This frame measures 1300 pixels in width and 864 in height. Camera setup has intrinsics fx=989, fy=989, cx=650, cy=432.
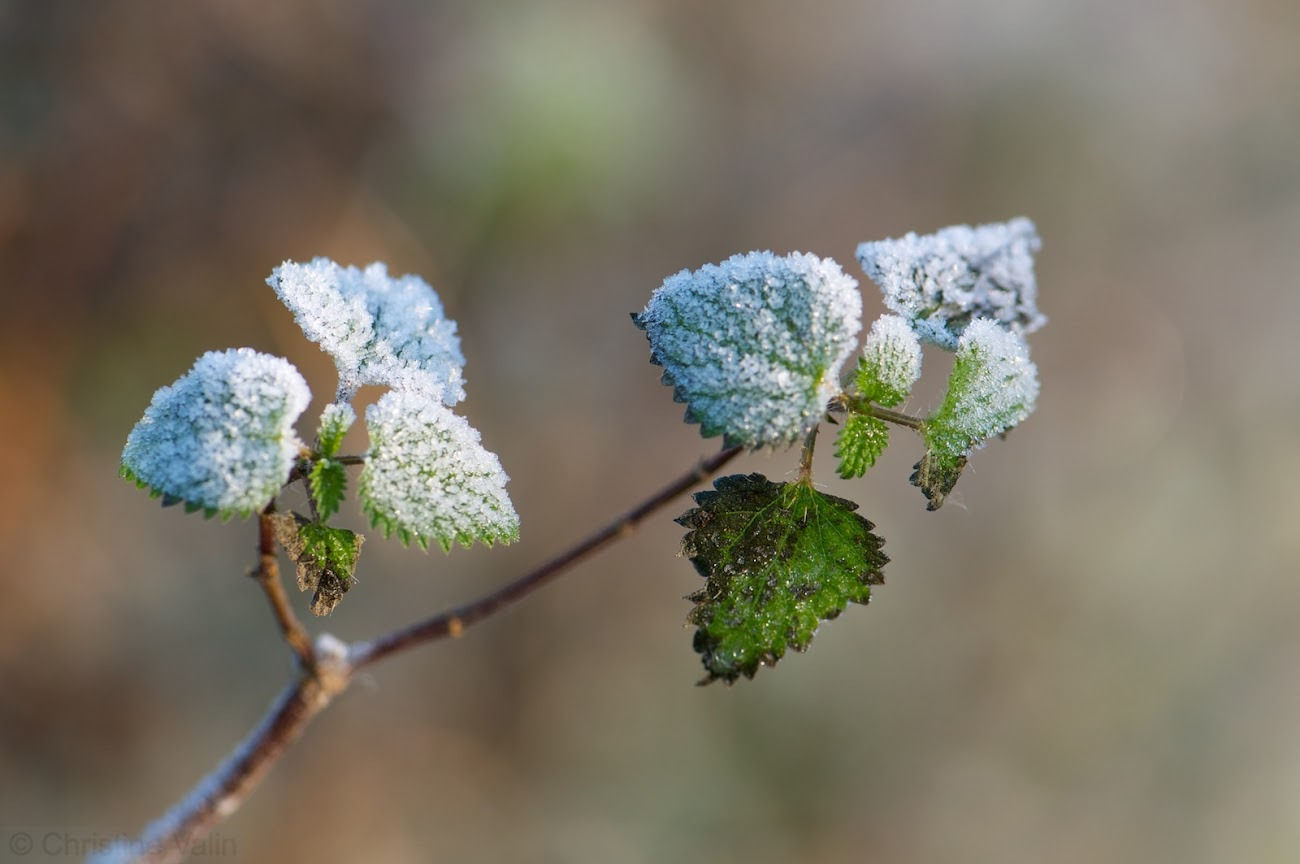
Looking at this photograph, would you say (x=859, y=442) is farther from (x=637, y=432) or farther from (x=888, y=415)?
(x=637, y=432)

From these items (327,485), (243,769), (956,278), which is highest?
(956,278)

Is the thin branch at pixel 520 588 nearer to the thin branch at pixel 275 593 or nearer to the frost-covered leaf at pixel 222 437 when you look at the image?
the thin branch at pixel 275 593

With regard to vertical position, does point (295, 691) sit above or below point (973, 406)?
below

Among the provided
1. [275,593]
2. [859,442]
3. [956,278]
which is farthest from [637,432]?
[275,593]

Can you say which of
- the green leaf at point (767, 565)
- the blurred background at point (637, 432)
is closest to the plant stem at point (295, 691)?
the green leaf at point (767, 565)

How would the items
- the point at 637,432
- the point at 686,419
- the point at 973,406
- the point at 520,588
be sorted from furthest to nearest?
the point at 637,432 → the point at 973,406 → the point at 686,419 → the point at 520,588

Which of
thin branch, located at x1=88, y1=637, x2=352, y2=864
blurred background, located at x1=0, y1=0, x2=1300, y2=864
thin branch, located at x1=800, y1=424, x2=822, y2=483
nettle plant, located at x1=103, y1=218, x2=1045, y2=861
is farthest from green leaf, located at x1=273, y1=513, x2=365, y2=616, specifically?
blurred background, located at x1=0, y1=0, x2=1300, y2=864

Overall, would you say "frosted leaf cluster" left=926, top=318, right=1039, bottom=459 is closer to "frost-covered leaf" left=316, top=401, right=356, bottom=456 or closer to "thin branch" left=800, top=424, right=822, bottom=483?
"thin branch" left=800, top=424, right=822, bottom=483

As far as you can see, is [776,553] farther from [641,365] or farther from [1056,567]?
[1056,567]
